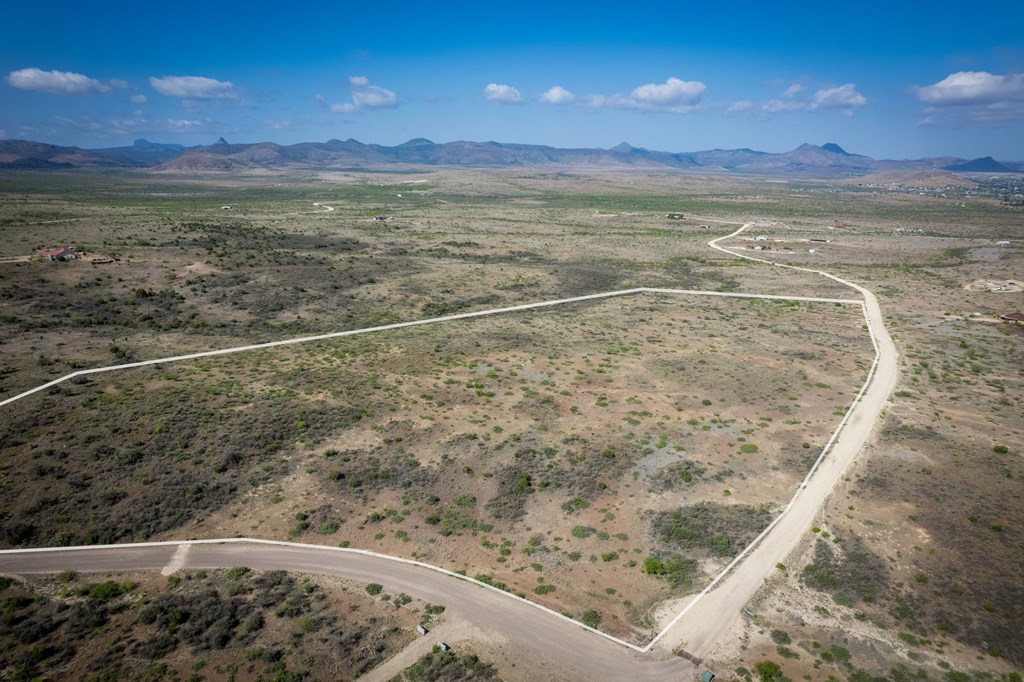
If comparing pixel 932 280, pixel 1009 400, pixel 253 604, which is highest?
pixel 932 280

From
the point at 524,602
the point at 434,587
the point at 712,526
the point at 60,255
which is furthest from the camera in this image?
the point at 60,255

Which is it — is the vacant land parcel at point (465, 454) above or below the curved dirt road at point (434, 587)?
above

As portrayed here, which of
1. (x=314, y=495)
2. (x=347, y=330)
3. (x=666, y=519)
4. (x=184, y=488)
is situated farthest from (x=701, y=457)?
(x=347, y=330)

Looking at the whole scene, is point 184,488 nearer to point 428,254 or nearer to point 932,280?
point 428,254

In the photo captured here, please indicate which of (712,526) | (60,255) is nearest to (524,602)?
(712,526)

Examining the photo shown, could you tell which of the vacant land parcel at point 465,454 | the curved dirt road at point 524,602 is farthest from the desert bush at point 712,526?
the curved dirt road at point 524,602

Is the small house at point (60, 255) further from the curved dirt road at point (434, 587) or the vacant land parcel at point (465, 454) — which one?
the curved dirt road at point (434, 587)

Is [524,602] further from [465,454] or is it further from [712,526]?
[465,454]

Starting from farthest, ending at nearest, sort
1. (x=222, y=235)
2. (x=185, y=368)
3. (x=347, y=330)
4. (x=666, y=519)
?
(x=222, y=235) → (x=347, y=330) → (x=185, y=368) → (x=666, y=519)

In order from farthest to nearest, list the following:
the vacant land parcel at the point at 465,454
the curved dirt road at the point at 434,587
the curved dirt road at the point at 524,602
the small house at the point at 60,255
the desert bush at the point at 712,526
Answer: the small house at the point at 60,255 → the vacant land parcel at the point at 465,454 → the desert bush at the point at 712,526 → the curved dirt road at the point at 524,602 → the curved dirt road at the point at 434,587
